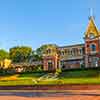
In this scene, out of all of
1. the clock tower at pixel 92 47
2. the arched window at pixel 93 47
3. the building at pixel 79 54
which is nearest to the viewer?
the clock tower at pixel 92 47

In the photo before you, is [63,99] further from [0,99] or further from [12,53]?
[12,53]

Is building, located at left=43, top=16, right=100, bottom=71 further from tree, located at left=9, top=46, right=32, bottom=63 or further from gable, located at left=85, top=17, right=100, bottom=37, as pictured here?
tree, located at left=9, top=46, right=32, bottom=63

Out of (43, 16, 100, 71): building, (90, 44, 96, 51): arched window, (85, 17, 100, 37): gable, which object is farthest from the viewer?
(85, 17, 100, 37): gable

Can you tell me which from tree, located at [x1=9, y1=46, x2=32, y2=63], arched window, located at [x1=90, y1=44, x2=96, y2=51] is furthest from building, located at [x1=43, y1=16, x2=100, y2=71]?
tree, located at [x1=9, y1=46, x2=32, y2=63]

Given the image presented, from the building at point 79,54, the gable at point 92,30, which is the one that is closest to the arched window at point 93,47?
the building at point 79,54

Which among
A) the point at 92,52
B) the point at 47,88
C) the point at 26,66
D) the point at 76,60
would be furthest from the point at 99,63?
the point at 47,88

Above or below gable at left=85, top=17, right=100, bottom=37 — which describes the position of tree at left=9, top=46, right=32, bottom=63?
below

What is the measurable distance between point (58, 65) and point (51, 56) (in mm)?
3271

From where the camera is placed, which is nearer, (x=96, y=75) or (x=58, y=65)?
(x=96, y=75)

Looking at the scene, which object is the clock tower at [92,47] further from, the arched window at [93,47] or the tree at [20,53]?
the tree at [20,53]

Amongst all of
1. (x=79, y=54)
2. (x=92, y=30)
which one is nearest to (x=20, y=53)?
(x=79, y=54)

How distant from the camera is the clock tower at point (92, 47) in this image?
7722 cm

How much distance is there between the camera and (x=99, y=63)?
76125mm

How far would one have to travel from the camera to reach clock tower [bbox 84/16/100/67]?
77.2m
